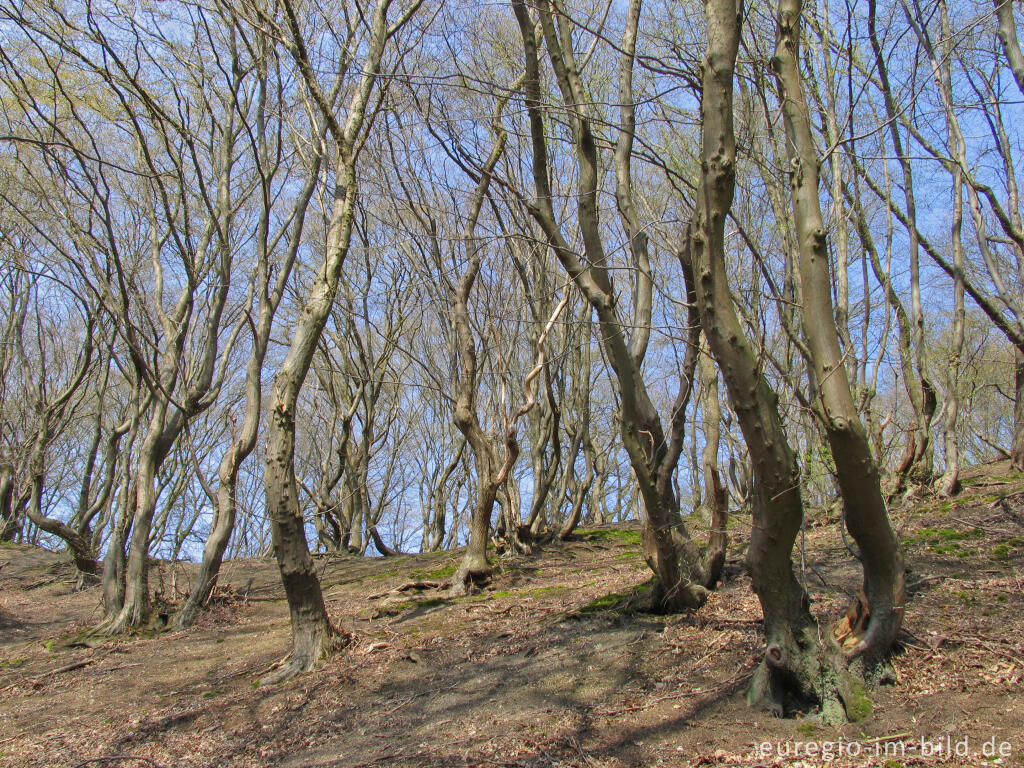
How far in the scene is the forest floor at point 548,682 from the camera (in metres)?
2.66

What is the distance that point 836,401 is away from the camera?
2.75 metres

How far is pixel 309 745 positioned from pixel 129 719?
1.49 meters

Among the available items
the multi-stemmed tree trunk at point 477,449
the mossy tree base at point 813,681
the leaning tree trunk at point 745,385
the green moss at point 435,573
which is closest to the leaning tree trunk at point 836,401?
the mossy tree base at point 813,681

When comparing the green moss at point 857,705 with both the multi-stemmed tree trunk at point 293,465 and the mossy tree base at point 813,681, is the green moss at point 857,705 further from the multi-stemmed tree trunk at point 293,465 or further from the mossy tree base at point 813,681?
the multi-stemmed tree trunk at point 293,465

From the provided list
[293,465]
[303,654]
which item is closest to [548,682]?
[303,654]

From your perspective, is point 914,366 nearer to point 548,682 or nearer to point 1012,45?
point 1012,45

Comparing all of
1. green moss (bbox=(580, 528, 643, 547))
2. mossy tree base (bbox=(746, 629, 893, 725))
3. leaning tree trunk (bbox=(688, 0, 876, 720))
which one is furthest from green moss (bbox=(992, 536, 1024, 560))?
green moss (bbox=(580, 528, 643, 547))

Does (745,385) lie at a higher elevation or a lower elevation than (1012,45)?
lower

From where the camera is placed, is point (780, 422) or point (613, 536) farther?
point (613, 536)

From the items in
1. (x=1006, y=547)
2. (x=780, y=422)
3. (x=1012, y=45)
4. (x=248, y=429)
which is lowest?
(x=1006, y=547)

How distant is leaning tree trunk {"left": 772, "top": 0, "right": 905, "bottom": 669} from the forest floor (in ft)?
1.01

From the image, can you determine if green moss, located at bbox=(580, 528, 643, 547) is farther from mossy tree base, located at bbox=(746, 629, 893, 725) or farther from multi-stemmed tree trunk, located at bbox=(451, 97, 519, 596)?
mossy tree base, located at bbox=(746, 629, 893, 725)

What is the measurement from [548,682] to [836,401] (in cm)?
228

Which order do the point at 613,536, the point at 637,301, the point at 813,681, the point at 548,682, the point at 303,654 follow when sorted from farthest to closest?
the point at 613,536 → the point at 303,654 → the point at 637,301 → the point at 548,682 → the point at 813,681
